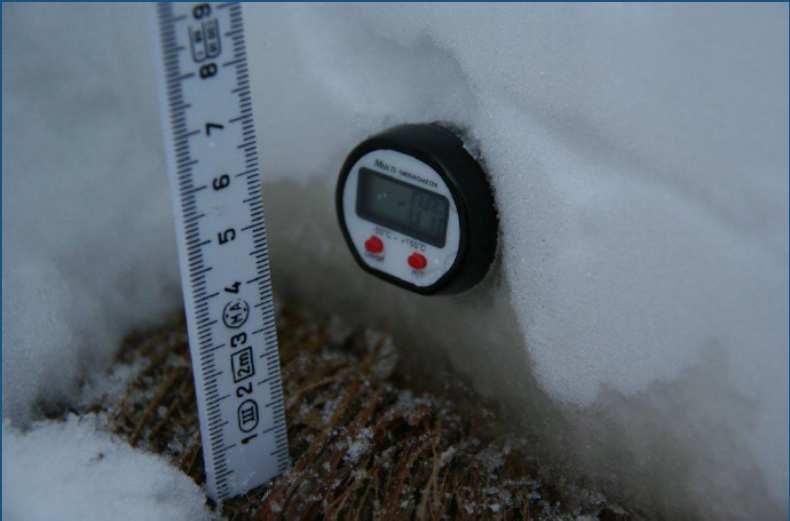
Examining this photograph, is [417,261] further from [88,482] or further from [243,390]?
[88,482]

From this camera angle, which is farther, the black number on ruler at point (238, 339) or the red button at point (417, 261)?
the red button at point (417, 261)

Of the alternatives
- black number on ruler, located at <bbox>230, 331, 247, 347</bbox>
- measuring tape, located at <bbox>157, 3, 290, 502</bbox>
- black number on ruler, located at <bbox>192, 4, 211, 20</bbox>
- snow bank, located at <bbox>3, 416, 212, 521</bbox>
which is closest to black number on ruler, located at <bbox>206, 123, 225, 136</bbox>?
measuring tape, located at <bbox>157, 3, 290, 502</bbox>

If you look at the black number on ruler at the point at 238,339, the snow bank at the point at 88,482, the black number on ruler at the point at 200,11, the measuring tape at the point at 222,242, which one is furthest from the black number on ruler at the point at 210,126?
the snow bank at the point at 88,482

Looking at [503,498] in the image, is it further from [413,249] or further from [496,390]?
[413,249]

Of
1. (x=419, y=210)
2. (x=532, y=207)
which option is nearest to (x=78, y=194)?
(x=419, y=210)

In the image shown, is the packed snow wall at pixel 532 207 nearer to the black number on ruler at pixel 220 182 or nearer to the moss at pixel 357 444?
the moss at pixel 357 444

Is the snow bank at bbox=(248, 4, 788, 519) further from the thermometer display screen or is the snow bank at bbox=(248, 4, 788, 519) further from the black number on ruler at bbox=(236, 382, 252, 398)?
the black number on ruler at bbox=(236, 382, 252, 398)

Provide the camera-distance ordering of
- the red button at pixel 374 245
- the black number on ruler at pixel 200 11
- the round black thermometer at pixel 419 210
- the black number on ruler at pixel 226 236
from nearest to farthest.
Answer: the black number on ruler at pixel 200 11 → the black number on ruler at pixel 226 236 → the round black thermometer at pixel 419 210 → the red button at pixel 374 245

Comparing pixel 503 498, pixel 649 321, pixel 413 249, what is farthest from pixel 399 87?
pixel 503 498
